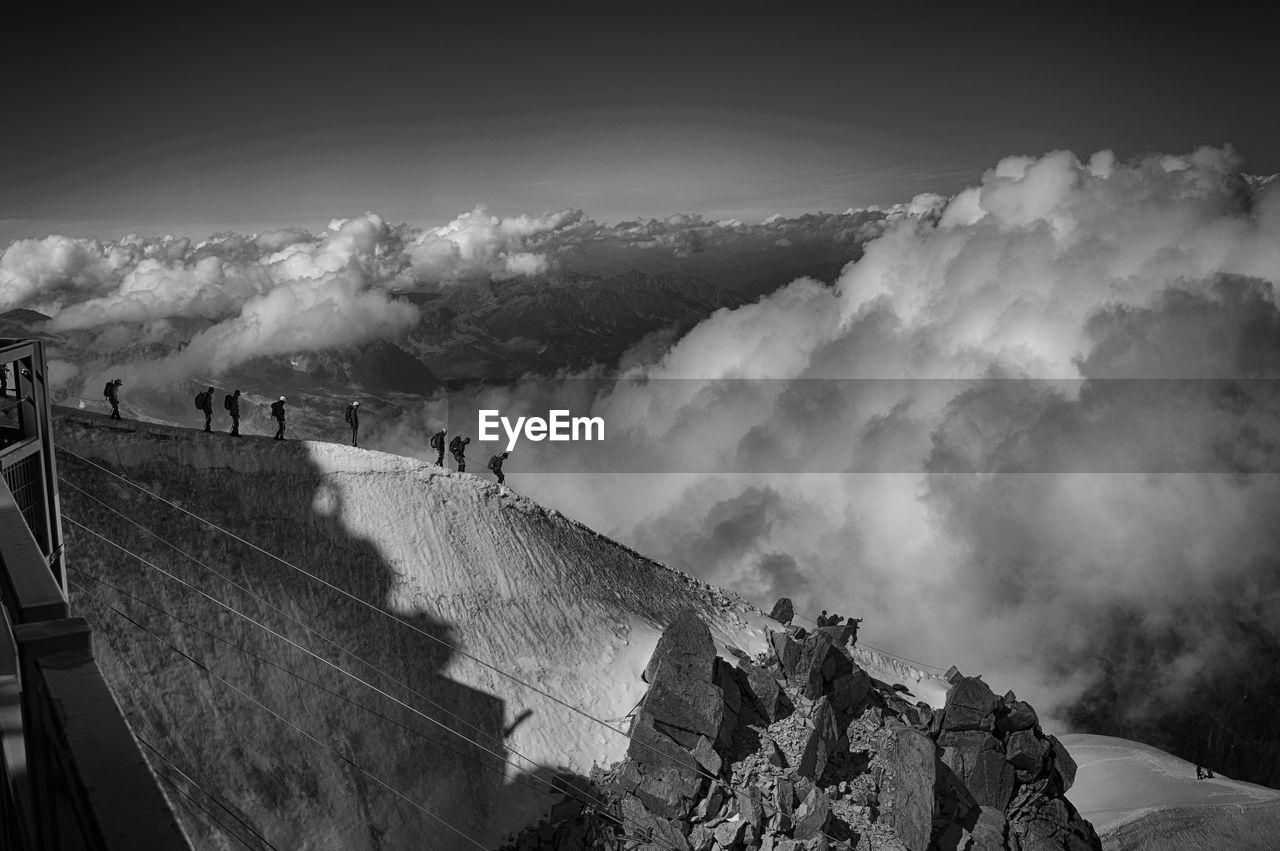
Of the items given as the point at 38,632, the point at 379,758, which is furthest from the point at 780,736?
the point at 38,632

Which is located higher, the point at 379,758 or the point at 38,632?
the point at 38,632

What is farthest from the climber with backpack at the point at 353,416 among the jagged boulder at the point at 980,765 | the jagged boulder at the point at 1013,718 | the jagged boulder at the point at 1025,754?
the jagged boulder at the point at 1025,754

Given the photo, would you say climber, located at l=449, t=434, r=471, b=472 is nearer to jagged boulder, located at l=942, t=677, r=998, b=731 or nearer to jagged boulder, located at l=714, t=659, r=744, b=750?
jagged boulder, located at l=714, t=659, r=744, b=750

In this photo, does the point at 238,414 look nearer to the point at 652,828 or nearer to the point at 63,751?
the point at 652,828

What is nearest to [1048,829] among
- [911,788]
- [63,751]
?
[911,788]

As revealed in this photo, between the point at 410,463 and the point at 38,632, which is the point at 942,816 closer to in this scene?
the point at 410,463
